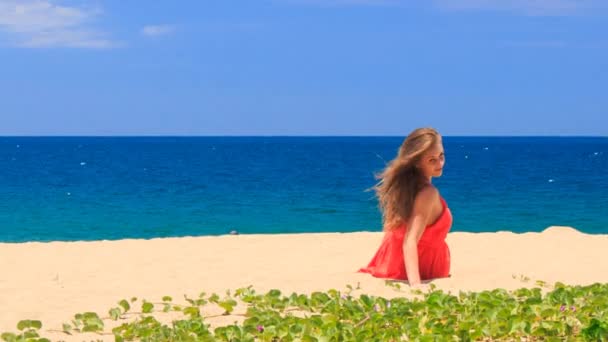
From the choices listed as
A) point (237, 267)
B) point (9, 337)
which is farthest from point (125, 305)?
point (237, 267)

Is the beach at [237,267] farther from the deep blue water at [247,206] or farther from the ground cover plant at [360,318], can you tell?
the deep blue water at [247,206]

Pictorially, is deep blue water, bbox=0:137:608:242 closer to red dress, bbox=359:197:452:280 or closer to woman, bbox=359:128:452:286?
red dress, bbox=359:197:452:280

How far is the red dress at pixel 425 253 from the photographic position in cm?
793

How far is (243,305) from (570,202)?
30168 millimetres

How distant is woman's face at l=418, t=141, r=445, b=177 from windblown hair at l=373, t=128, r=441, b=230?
0.12 ft

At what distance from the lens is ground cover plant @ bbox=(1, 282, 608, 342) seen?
5.64m

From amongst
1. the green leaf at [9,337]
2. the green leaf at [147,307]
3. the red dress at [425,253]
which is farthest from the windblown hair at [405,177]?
the green leaf at [9,337]

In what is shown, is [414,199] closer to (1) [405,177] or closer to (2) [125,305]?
(1) [405,177]

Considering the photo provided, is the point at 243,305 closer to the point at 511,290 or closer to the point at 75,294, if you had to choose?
the point at 75,294

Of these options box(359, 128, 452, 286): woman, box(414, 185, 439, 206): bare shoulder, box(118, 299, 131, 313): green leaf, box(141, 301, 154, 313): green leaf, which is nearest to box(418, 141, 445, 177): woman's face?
box(359, 128, 452, 286): woman

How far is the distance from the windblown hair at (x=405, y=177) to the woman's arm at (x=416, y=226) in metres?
0.06

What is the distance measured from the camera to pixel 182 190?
138ft

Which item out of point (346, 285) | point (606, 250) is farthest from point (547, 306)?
point (606, 250)

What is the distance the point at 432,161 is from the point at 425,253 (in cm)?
104
